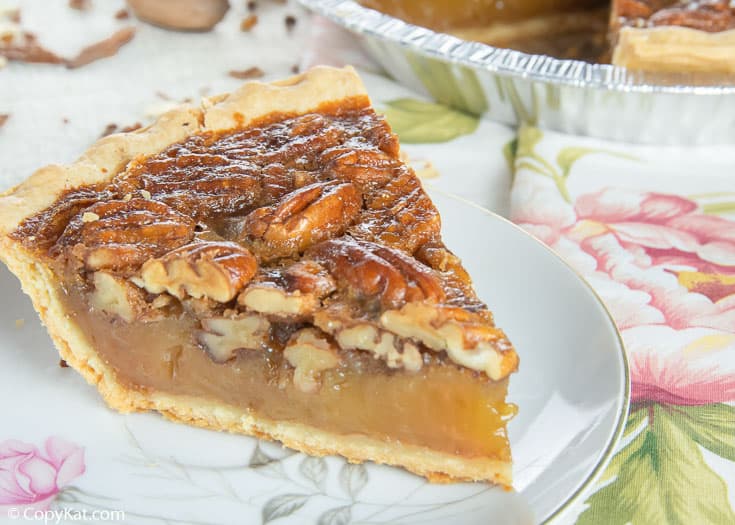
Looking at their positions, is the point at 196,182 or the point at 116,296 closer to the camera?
the point at 116,296

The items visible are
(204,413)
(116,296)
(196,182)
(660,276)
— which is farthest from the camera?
(660,276)

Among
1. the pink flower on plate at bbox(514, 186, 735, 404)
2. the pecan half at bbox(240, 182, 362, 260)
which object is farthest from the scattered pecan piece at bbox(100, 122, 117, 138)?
the pink flower on plate at bbox(514, 186, 735, 404)

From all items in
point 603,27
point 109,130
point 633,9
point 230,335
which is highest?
point 633,9

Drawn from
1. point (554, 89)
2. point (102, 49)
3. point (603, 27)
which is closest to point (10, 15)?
point (102, 49)

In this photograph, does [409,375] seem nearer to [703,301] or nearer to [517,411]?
[517,411]

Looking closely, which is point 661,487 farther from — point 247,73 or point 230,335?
point 247,73

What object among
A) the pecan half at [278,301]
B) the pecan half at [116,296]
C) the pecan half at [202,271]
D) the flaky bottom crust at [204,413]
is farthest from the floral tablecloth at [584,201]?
the pecan half at [278,301]

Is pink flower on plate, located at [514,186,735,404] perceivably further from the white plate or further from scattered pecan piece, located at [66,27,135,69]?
scattered pecan piece, located at [66,27,135,69]
